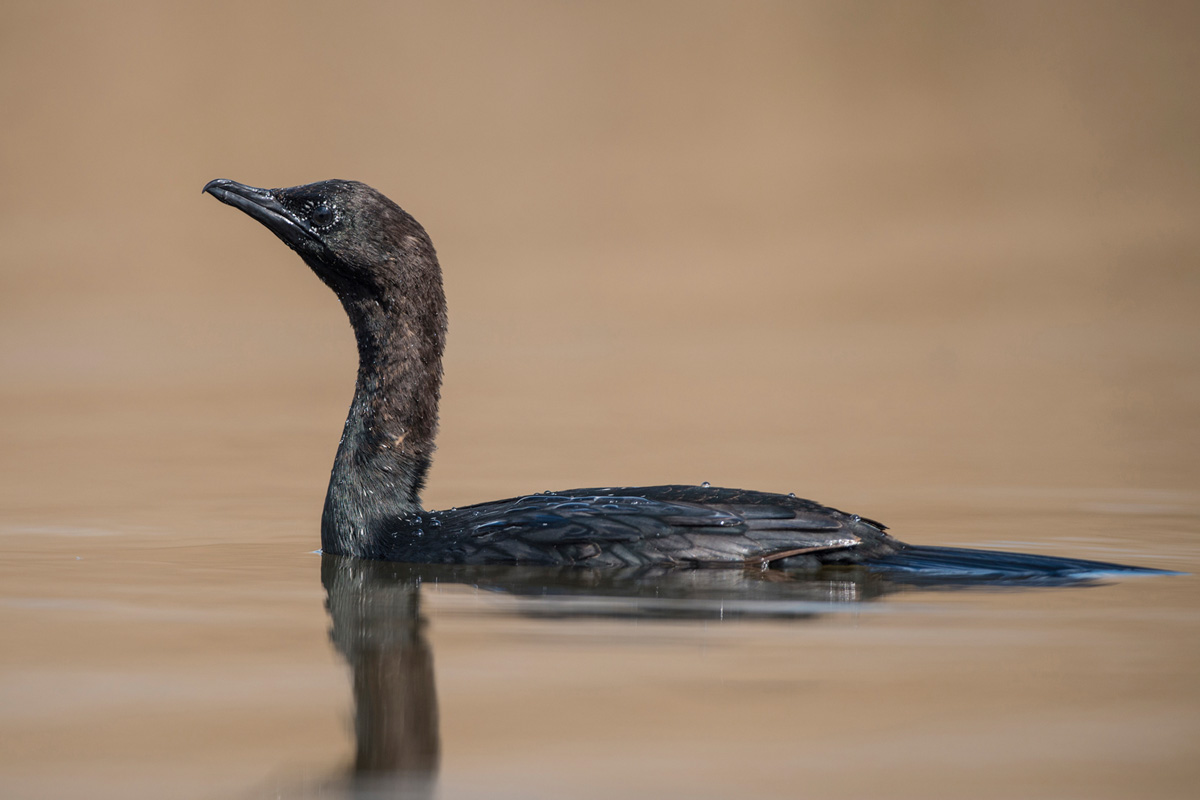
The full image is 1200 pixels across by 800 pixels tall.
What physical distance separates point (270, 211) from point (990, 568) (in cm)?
376

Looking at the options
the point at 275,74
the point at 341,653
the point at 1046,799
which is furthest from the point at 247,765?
the point at 275,74

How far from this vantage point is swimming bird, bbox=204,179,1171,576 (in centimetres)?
698

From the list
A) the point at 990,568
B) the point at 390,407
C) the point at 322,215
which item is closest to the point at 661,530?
the point at 990,568

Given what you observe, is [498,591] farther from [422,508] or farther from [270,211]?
[270,211]

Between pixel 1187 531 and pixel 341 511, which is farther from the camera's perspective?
pixel 1187 531

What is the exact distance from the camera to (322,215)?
7930mm

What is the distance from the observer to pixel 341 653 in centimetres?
576

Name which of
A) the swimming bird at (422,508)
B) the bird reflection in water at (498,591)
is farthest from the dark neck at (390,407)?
the bird reflection in water at (498,591)

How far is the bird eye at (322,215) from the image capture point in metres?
7.92

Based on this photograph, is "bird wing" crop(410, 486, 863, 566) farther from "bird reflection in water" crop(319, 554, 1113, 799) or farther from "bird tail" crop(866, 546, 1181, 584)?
"bird tail" crop(866, 546, 1181, 584)

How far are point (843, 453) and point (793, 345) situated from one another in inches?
659

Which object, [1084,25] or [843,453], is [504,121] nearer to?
[1084,25]

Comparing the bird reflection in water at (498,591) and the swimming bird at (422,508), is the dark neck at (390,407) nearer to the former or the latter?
the swimming bird at (422,508)

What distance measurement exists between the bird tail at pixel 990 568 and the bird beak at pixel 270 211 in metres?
3.12
